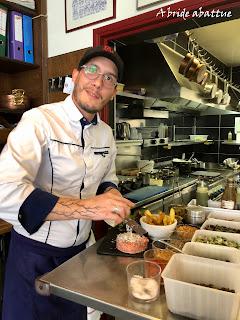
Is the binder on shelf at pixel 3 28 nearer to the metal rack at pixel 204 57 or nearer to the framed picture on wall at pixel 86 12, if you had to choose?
the framed picture on wall at pixel 86 12

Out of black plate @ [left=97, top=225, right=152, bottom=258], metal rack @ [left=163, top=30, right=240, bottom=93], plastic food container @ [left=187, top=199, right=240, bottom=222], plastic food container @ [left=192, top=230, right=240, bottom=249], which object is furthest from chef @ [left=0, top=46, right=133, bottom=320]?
metal rack @ [left=163, top=30, right=240, bottom=93]

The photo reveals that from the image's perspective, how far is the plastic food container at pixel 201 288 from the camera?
2.41 feet

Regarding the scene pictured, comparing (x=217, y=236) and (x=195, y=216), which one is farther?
(x=195, y=216)

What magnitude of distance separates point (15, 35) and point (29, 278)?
1.57 m

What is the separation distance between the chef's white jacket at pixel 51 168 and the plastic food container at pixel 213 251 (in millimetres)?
503

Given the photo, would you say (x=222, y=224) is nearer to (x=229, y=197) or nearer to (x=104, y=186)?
(x=229, y=197)

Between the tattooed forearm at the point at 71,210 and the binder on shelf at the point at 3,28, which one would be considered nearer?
the tattooed forearm at the point at 71,210

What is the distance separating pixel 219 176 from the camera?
10.6 feet

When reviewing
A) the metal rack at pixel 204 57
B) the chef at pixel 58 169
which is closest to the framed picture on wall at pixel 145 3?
the chef at pixel 58 169

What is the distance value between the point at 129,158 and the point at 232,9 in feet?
5.86

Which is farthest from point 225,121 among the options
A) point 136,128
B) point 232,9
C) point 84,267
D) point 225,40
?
point 84,267

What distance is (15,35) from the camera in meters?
1.88

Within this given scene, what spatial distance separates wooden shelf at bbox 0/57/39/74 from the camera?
6.20 feet

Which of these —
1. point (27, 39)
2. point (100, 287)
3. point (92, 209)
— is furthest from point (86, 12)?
point (100, 287)
